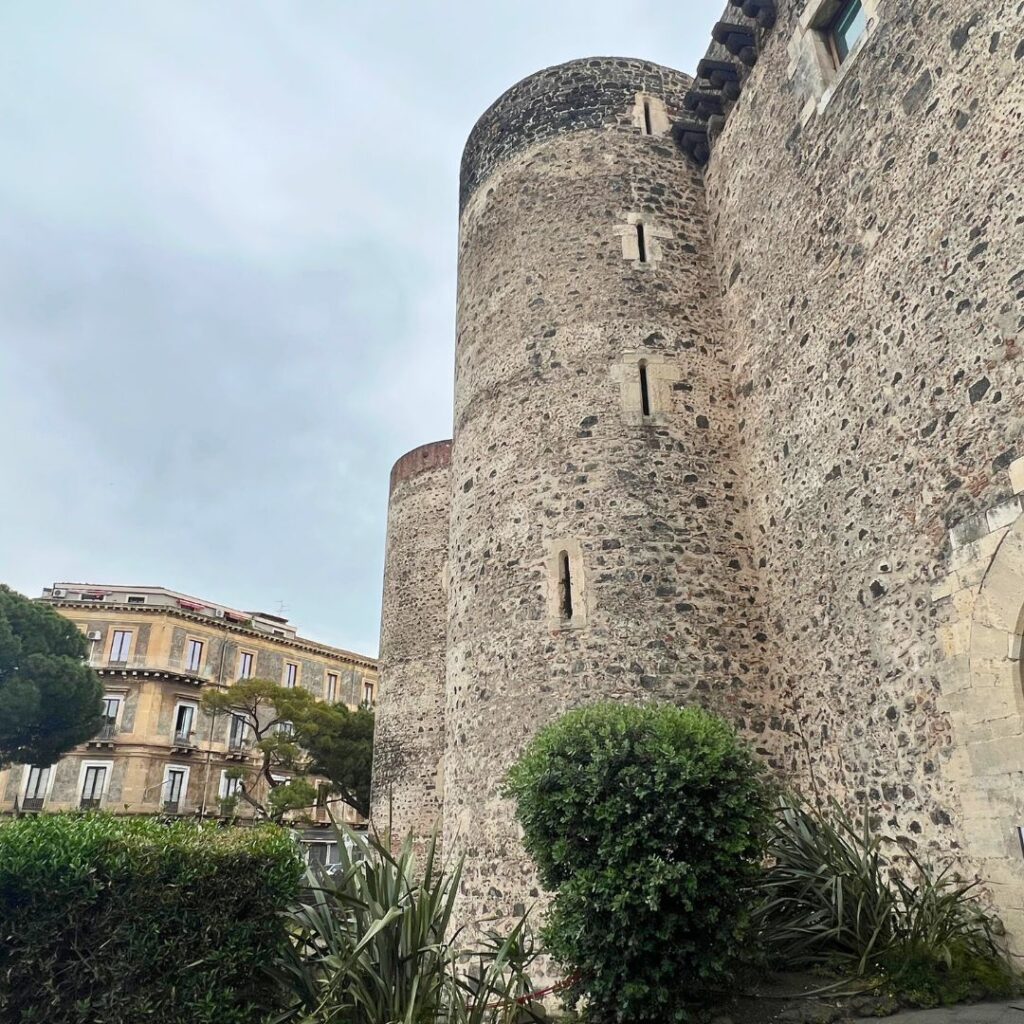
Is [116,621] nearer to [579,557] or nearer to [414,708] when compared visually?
[414,708]

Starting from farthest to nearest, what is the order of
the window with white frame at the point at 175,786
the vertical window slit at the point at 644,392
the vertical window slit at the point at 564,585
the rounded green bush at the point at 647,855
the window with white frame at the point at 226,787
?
the window with white frame at the point at 226,787, the window with white frame at the point at 175,786, the vertical window slit at the point at 644,392, the vertical window slit at the point at 564,585, the rounded green bush at the point at 647,855

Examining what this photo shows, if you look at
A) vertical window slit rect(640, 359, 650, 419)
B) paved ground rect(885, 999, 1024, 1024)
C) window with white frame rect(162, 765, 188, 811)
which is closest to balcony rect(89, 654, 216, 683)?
window with white frame rect(162, 765, 188, 811)

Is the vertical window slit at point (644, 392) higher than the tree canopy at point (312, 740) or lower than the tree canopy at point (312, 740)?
higher

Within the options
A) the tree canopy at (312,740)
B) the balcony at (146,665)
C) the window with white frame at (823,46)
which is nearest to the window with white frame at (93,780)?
the balcony at (146,665)

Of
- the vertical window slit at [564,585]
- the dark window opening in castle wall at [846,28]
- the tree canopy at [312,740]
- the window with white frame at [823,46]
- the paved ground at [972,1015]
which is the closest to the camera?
the paved ground at [972,1015]

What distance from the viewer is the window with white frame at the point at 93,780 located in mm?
28516

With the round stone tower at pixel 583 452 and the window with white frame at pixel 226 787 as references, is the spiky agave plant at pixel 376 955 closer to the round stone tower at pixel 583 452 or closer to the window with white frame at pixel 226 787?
the round stone tower at pixel 583 452

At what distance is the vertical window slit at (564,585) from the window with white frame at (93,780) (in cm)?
2663

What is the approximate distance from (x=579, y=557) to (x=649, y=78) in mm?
7320

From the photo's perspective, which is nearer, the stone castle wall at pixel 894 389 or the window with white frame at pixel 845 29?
the stone castle wall at pixel 894 389

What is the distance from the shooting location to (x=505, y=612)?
28.5 feet

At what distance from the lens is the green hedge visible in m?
3.69

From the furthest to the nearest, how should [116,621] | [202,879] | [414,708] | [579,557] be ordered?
[116,621] → [414,708] → [579,557] → [202,879]

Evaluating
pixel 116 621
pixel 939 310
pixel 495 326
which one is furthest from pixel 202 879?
pixel 116 621
